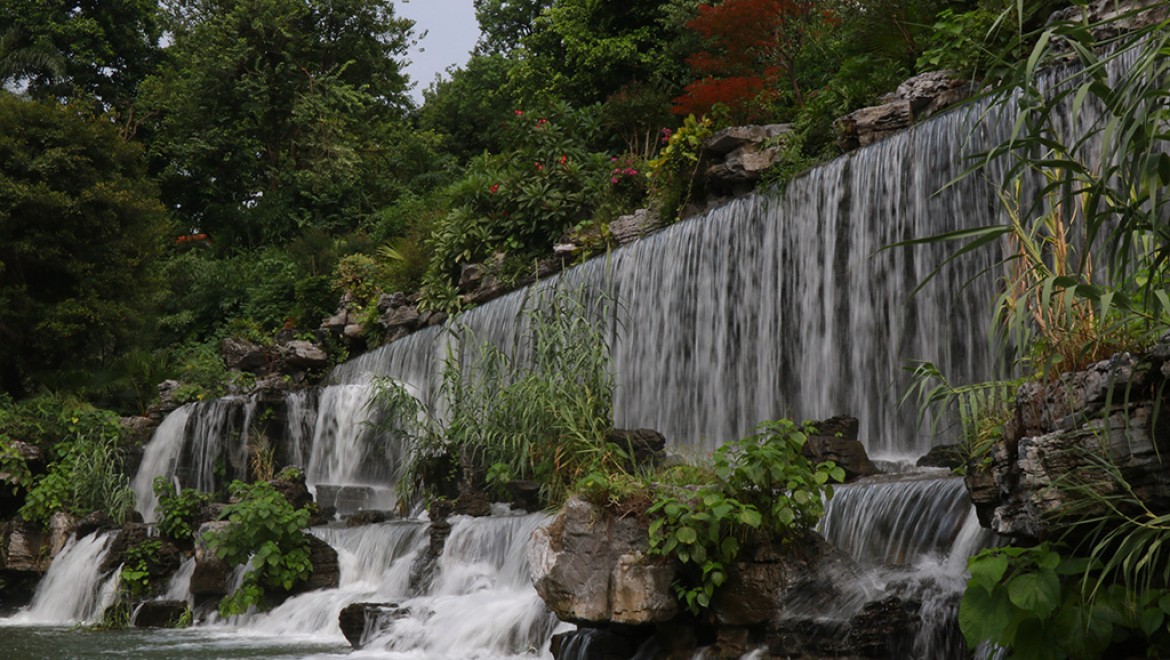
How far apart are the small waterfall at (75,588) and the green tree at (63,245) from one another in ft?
22.7

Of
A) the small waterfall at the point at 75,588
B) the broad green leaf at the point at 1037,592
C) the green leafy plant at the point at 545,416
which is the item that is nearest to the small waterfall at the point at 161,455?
the small waterfall at the point at 75,588

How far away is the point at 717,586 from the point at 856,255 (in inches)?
224

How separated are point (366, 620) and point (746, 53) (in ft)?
39.3

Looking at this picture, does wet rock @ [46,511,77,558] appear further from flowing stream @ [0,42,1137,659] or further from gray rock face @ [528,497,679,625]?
gray rock face @ [528,497,679,625]

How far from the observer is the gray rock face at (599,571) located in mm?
6320

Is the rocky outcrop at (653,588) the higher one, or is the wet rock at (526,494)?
the wet rock at (526,494)

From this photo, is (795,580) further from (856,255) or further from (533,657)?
(856,255)

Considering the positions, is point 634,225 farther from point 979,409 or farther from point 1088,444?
Answer: point 1088,444

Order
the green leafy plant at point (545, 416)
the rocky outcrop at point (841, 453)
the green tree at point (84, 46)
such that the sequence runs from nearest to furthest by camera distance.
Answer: the rocky outcrop at point (841, 453) → the green leafy plant at point (545, 416) → the green tree at point (84, 46)

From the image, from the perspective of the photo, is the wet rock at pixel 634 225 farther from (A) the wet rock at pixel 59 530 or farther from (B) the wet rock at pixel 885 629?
(B) the wet rock at pixel 885 629

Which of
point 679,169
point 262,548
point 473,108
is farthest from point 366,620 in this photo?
point 473,108

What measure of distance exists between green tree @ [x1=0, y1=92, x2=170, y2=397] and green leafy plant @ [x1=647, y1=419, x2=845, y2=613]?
51.8 feet

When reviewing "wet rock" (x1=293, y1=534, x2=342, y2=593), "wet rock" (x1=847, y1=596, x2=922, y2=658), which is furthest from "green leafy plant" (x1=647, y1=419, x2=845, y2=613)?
"wet rock" (x1=293, y1=534, x2=342, y2=593)

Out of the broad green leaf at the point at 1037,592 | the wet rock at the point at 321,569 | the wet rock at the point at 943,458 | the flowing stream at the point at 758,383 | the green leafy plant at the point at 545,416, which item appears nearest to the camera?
the broad green leaf at the point at 1037,592
